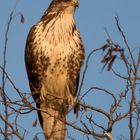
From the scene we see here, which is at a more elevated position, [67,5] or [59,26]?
[67,5]

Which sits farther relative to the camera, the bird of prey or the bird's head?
the bird's head

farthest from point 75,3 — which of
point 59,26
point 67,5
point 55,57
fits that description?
point 55,57

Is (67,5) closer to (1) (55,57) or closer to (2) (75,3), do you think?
(2) (75,3)

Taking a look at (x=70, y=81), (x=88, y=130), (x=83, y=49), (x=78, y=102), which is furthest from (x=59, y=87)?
(x=88, y=130)

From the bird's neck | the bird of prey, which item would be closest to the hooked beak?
the bird of prey

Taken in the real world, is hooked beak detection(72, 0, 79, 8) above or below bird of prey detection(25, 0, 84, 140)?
above

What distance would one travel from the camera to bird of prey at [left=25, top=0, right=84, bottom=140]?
21.5 feet

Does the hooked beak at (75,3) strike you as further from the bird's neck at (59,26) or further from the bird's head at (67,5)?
the bird's neck at (59,26)

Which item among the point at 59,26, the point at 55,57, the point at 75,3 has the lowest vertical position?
the point at 55,57

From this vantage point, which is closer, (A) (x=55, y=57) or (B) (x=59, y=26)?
(A) (x=55, y=57)

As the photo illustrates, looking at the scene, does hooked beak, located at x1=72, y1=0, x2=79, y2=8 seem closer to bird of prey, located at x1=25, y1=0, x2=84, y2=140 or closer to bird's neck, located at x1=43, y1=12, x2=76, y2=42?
bird of prey, located at x1=25, y1=0, x2=84, y2=140

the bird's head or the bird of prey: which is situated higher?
the bird's head

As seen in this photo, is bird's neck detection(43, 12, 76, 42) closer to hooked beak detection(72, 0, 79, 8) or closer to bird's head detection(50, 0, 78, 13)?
bird's head detection(50, 0, 78, 13)

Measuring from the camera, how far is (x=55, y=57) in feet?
21.4
